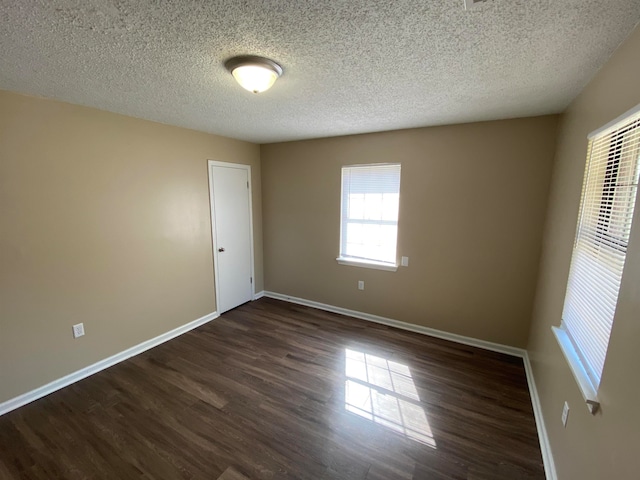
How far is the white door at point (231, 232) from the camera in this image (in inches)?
144

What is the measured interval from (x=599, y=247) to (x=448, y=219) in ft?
5.42

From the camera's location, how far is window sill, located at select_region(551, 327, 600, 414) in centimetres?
122

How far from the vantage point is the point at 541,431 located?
1.93 m

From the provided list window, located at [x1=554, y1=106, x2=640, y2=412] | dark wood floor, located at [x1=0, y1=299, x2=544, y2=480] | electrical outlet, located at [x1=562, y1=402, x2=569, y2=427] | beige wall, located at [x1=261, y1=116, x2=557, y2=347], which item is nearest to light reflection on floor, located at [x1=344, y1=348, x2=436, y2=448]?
dark wood floor, located at [x1=0, y1=299, x2=544, y2=480]

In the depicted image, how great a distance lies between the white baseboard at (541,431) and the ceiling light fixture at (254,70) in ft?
9.37

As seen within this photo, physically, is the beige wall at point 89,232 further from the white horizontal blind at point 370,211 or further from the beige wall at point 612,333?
the beige wall at point 612,333

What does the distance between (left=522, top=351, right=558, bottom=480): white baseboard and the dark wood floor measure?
1.7 inches

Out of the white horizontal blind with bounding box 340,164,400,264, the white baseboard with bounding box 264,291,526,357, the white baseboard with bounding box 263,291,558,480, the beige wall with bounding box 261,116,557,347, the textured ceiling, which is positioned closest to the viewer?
the textured ceiling

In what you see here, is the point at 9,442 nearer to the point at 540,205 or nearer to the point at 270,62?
the point at 270,62

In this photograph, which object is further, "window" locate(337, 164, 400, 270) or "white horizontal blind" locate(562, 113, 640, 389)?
"window" locate(337, 164, 400, 270)

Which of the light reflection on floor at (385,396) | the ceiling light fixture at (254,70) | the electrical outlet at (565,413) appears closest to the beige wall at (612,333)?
the electrical outlet at (565,413)

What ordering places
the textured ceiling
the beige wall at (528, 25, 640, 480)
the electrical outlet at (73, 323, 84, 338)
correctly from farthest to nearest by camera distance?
the electrical outlet at (73, 323, 84, 338) < the textured ceiling < the beige wall at (528, 25, 640, 480)

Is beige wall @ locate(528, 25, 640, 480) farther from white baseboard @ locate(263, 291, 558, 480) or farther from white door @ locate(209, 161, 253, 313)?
white door @ locate(209, 161, 253, 313)

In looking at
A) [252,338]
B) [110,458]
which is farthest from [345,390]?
[110,458]
